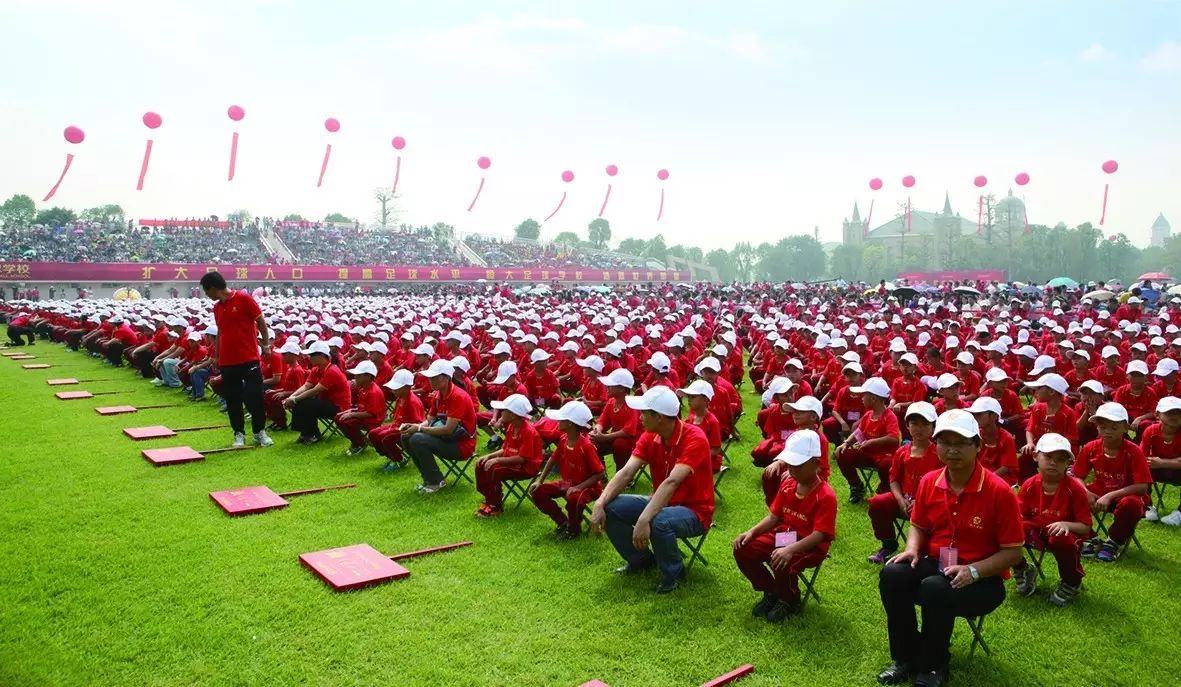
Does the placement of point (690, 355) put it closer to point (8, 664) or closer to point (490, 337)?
point (490, 337)

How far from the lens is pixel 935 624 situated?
4.13 m

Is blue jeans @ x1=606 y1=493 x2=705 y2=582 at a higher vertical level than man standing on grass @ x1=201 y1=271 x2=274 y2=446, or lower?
lower

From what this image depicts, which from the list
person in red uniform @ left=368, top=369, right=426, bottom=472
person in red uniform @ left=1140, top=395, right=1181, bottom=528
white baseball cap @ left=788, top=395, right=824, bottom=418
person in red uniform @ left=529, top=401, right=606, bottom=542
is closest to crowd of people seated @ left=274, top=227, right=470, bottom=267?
person in red uniform @ left=368, top=369, right=426, bottom=472

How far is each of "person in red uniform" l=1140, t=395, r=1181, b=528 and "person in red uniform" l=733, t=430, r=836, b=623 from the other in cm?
363

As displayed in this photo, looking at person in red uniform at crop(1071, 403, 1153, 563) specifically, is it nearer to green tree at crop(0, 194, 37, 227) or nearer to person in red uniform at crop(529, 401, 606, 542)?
person in red uniform at crop(529, 401, 606, 542)

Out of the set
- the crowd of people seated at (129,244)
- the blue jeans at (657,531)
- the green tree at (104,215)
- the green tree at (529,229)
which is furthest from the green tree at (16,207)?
the blue jeans at (657,531)

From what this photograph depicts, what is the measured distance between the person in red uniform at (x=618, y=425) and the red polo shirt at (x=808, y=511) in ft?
8.80

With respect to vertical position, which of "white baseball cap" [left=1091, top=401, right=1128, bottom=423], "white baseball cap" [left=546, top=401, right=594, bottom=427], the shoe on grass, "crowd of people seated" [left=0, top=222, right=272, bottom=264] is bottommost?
the shoe on grass

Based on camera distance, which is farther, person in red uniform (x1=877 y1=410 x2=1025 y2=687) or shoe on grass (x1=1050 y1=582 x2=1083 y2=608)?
shoe on grass (x1=1050 y1=582 x2=1083 y2=608)

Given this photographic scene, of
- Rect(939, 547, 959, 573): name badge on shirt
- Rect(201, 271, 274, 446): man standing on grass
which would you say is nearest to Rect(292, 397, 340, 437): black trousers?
Rect(201, 271, 274, 446): man standing on grass

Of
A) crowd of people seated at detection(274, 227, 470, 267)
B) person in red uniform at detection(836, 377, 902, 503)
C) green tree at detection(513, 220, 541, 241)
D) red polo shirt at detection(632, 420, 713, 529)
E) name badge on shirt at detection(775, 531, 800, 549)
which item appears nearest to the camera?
name badge on shirt at detection(775, 531, 800, 549)

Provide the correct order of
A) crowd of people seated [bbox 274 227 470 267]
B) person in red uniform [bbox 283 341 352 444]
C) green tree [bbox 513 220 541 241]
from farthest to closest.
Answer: green tree [bbox 513 220 541 241] → crowd of people seated [bbox 274 227 470 267] → person in red uniform [bbox 283 341 352 444]

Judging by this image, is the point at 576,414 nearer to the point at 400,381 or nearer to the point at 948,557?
the point at 400,381

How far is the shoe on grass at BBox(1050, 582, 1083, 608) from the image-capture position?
17.3ft
